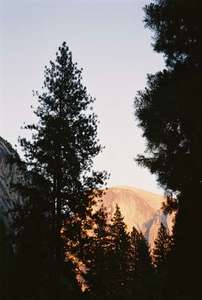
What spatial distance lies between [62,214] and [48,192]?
127 centimetres

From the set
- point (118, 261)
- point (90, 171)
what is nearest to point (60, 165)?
point (90, 171)

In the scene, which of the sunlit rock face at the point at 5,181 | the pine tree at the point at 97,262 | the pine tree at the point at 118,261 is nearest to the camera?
the pine tree at the point at 97,262

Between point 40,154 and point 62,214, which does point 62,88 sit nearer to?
point 40,154

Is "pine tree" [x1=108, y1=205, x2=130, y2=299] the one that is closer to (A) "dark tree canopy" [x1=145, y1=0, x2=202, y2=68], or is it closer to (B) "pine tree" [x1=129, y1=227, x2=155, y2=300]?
(B) "pine tree" [x1=129, y1=227, x2=155, y2=300]

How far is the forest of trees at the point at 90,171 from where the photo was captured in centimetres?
1328

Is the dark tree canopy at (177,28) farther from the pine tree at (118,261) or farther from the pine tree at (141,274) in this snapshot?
the pine tree at (141,274)

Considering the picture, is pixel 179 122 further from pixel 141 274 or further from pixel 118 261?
pixel 141 274

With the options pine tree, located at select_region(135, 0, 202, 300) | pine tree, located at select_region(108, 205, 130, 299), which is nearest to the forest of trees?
pine tree, located at select_region(135, 0, 202, 300)

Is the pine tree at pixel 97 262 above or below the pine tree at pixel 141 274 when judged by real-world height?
below

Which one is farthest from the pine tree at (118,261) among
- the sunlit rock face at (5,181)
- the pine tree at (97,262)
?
the sunlit rock face at (5,181)

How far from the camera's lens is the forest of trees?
Answer: 523 inches

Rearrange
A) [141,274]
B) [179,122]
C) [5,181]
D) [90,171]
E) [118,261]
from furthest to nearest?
1. [141,274]
2. [5,181]
3. [118,261]
4. [90,171]
5. [179,122]

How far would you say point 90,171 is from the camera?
858 inches

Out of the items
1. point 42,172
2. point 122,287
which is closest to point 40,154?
point 42,172
